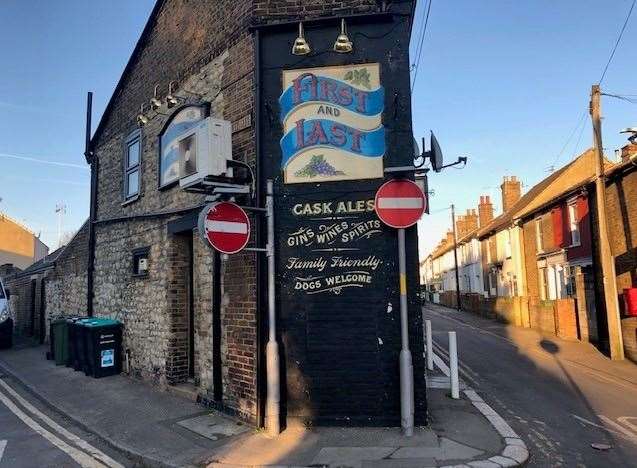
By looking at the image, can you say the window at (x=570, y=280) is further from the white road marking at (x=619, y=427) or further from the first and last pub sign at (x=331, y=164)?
the first and last pub sign at (x=331, y=164)

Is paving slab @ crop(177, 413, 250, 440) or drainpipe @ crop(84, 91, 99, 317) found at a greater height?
drainpipe @ crop(84, 91, 99, 317)

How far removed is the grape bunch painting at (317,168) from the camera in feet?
23.7

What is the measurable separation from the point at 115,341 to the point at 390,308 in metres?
7.27

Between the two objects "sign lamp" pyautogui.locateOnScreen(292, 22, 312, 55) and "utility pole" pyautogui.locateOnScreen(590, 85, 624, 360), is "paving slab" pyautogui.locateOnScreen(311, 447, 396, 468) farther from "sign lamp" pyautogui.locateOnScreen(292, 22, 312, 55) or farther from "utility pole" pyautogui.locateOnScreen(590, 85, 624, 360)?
"utility pole" pyautogui.locateOnScreen(590, 85, 624, 360)

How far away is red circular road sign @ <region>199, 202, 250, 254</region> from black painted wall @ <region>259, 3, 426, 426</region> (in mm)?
717

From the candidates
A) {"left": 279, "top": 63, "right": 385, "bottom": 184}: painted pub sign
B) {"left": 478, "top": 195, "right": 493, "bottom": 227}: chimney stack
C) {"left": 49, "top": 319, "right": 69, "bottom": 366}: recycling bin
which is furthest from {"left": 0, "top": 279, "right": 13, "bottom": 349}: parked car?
{"left": 478, "top": 195, "right": 493, "bottom": 227}: chimney stack

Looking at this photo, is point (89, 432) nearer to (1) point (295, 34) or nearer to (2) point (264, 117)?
(2) point (264, 117)

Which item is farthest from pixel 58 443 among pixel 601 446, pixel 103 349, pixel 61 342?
pixel 61 342

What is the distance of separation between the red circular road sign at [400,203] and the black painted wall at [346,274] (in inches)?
9.3

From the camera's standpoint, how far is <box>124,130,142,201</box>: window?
11.7m

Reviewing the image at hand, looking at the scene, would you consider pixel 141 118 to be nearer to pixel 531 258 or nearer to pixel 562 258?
pixel 562 258

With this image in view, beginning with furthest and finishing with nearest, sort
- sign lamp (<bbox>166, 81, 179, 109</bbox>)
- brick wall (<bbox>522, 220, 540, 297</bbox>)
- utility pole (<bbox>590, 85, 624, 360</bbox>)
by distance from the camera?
brick wall (<bbox>522, 220, 540, 297</bbox>) < utility pole (<bbox>590, 85, 624, 360</bbox>) < sign lamp (<bbox>166, 81, 179, 109</bbox>)

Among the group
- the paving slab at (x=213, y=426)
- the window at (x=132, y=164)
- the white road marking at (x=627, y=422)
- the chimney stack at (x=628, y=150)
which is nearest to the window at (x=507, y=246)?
the chimney stack at (x=628, y=150)

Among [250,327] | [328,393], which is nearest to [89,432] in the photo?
[250,327]
